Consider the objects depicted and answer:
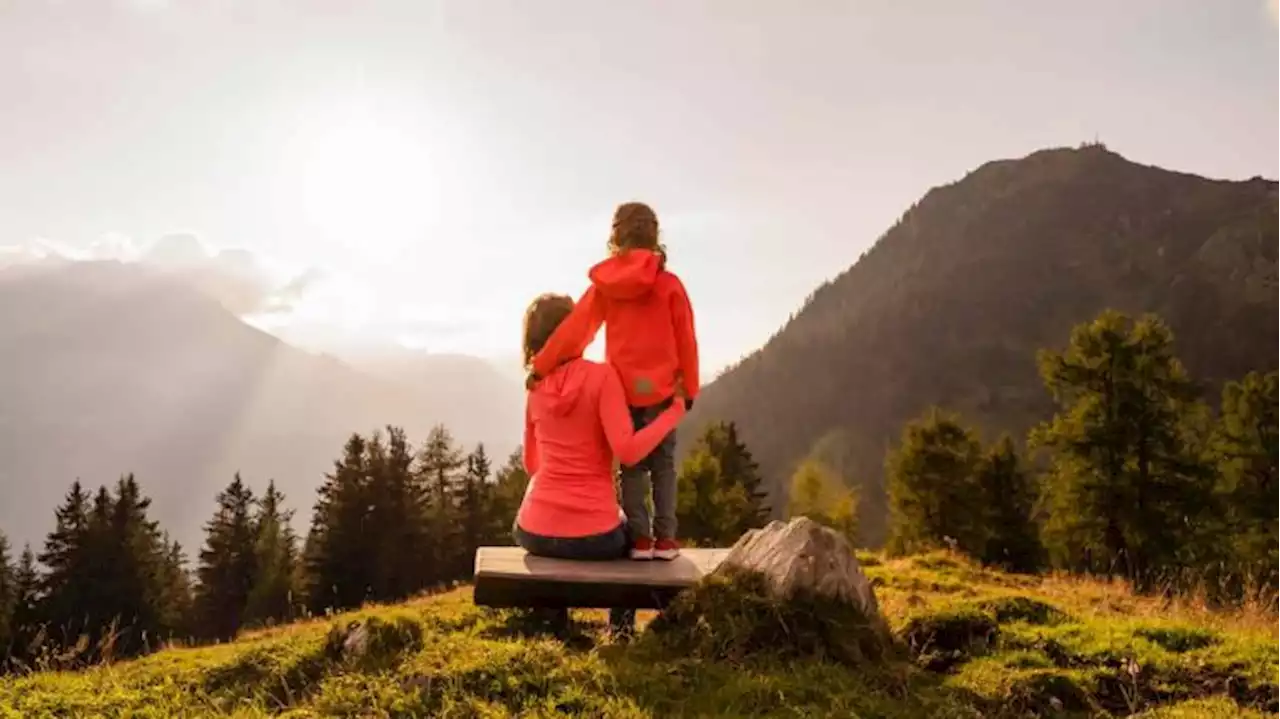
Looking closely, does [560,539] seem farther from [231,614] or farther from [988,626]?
[231,614]

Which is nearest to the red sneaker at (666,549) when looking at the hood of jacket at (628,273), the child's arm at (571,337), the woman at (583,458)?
the woman at (583,458)

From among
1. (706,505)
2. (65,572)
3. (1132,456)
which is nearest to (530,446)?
(1132,456)

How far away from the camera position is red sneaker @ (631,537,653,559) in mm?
7422

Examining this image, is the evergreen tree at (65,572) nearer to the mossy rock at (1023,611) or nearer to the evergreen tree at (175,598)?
the evergreen tree at (175,598)

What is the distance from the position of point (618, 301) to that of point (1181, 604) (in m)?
7.51

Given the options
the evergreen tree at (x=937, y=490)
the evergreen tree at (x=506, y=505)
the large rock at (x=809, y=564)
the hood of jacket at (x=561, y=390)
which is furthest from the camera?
the evergreen tree at (x=506, y=505)

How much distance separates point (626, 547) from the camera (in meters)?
7.49

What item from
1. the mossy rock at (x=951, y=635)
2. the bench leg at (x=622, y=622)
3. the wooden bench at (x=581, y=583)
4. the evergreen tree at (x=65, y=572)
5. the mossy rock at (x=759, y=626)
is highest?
the wooden bench at (x=581, y=583)

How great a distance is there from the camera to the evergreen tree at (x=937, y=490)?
37.6 m

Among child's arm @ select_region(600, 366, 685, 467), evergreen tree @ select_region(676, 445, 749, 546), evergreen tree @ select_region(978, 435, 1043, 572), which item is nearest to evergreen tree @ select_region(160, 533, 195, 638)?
evergreen tree @ select_region(676, 445, 749, 546)

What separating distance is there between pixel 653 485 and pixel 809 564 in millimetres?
1913

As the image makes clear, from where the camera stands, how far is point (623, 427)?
722 centimetres

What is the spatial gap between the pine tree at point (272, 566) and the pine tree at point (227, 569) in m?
0.57

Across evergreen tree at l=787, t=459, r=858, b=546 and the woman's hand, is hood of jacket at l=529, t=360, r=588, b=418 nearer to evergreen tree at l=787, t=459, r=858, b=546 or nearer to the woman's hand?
the woman's hand
